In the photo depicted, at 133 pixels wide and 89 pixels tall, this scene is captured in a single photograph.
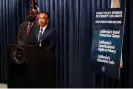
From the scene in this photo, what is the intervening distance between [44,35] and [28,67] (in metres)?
0.96

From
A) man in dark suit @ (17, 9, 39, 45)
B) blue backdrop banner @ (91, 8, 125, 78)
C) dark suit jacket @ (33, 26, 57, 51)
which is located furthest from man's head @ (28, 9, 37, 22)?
blue backdrop banner @ (91, 8, 125, 78)

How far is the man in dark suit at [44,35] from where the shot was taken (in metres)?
4.35

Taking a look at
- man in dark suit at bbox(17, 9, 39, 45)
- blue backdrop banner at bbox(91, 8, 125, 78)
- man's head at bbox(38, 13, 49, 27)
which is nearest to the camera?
blue backdrop banner at bbox(91, 8, 125, 78)

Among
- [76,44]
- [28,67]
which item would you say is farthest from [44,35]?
[28,67]

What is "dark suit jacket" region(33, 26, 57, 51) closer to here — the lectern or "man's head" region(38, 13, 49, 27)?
"man's head" region(38, 13, 49, 27)

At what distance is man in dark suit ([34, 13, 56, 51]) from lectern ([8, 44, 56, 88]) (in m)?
0.64

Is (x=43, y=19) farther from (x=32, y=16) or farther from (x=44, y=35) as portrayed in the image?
(x=44, y=35)

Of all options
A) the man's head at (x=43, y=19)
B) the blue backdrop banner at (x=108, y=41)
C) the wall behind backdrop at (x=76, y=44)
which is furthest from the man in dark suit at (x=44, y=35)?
the blue backdrop banner at (x=108, y=41)

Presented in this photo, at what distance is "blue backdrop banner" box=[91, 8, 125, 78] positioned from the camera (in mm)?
3766

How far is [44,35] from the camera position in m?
4.41

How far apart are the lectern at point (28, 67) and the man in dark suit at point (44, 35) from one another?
2.10ft

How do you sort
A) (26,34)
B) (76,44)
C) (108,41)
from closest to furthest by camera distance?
(108,41) < (26,34) < (76,44)

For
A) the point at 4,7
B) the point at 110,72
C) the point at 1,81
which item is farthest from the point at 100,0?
the point at 1,81

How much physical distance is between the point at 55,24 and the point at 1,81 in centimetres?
210
